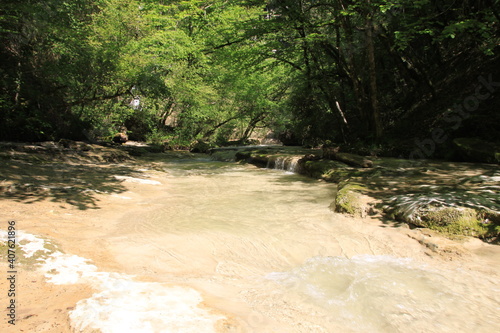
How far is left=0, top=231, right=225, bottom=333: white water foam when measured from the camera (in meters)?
2.16

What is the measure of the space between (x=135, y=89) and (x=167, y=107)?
4.49m

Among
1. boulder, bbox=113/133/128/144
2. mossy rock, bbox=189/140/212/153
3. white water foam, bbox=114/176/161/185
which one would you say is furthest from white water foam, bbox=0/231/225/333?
boulder, bbox=113/133/128/144

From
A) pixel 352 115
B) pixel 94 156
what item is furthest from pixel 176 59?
pixel 352 115

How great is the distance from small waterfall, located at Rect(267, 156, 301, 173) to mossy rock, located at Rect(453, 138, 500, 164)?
18.7 ft

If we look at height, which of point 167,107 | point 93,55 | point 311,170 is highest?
point 93,55

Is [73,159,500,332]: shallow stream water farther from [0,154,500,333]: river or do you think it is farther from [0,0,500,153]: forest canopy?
[0,0,500,153]: forest canopy

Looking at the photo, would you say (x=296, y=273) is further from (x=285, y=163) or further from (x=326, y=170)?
(x=285, y=163)

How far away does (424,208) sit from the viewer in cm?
483

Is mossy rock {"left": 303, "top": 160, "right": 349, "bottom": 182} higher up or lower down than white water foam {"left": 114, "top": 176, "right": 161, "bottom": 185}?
higher up

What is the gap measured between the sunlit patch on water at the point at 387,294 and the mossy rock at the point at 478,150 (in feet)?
21.5

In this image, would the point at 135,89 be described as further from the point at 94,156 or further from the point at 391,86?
the point at 391,86

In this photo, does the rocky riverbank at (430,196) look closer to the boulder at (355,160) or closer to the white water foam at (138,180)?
the boulder at (355,160)

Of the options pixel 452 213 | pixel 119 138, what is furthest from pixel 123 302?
pixel 119 138

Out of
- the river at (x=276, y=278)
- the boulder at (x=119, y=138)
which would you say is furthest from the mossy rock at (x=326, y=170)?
the boulder at (x=119, y=138)
